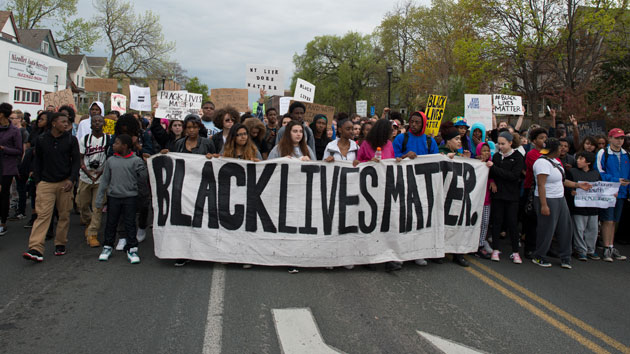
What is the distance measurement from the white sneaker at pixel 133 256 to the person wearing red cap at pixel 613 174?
6.74 meters

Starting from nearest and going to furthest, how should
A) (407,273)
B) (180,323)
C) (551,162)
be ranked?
(180,323)
(407,273)
(551,162)

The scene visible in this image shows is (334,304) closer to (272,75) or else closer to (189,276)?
(189,276)

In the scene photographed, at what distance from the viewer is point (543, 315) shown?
4430 millimetres

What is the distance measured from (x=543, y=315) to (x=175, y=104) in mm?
9179

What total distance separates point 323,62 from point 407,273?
197ft

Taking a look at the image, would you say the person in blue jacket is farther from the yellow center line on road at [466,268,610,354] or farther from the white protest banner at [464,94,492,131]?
the white protest banner at [464,94,492,131]

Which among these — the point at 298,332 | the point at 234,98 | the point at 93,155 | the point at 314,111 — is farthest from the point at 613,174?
the point at 234,98

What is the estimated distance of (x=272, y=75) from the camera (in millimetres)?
11555

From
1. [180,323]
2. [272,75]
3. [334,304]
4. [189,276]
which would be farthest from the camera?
[272,75]

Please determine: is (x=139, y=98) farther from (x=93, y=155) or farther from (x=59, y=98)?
(x=93, y=155)

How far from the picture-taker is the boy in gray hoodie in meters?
5.92

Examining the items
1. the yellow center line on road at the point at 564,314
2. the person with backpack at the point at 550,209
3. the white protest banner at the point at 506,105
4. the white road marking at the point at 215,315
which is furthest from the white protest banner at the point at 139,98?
the yellow center line on road at the point at 564,314

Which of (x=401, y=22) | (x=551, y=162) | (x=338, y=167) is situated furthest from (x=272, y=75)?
(x=401, y=22)

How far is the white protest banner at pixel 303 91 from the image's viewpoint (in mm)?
11289
